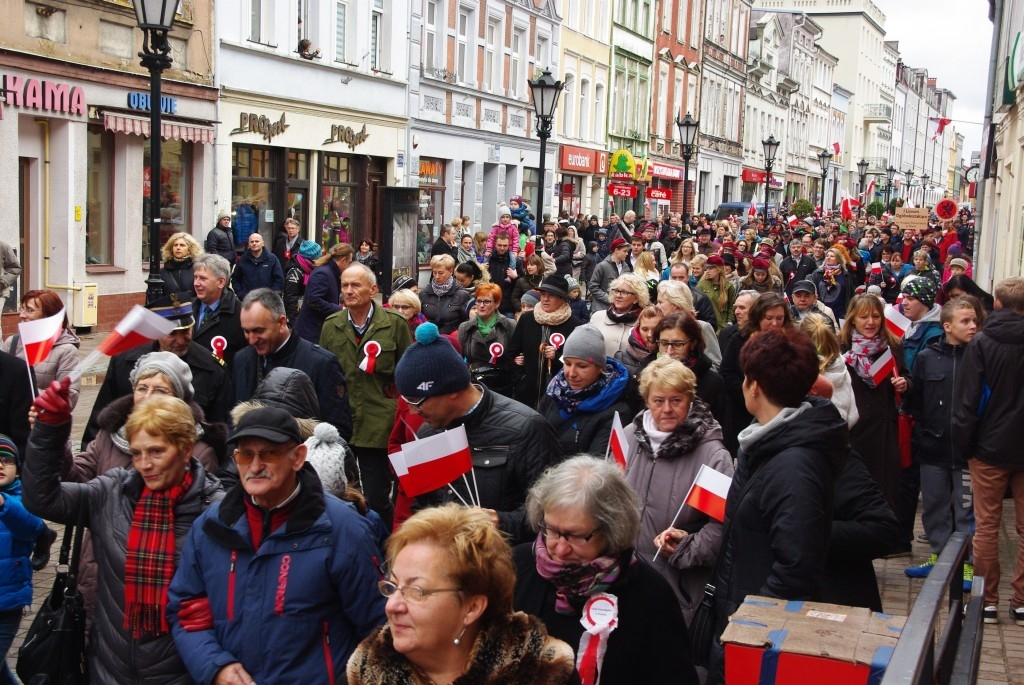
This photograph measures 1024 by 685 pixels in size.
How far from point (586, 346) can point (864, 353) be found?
10.2 feet

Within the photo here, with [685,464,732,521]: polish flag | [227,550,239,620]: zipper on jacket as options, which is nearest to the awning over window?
[685,464,732,521]: polish flag

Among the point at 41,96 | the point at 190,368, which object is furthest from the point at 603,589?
the point at 41,96

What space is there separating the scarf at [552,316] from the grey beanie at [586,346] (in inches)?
123

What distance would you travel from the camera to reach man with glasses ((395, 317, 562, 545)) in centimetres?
471

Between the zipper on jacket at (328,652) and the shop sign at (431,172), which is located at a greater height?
the shop sign at (431,172)

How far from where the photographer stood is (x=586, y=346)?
5.66m

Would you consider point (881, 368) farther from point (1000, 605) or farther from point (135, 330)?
point (135, 330)

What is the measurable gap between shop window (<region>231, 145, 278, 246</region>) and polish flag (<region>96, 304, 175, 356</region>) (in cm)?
1590

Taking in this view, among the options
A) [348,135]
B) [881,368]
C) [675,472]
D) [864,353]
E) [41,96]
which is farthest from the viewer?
[348,135]

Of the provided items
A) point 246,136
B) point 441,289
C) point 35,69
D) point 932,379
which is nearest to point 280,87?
point 246,136

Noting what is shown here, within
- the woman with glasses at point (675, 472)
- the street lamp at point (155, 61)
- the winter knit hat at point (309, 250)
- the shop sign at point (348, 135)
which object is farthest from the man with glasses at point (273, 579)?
the shop sign at point (348, 135)

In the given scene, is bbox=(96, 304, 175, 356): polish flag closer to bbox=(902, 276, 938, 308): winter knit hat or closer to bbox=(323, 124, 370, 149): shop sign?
bbox=(902, 276, 938, 308): winter knit hat

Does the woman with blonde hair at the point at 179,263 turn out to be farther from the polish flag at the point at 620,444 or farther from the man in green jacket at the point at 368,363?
the polish flag at the point at 620,444

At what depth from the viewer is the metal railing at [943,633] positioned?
315 centimetres
